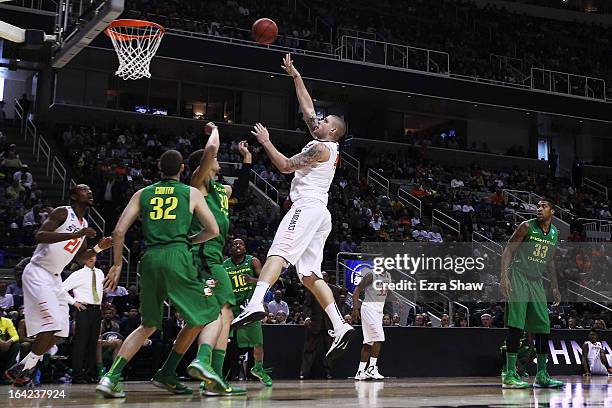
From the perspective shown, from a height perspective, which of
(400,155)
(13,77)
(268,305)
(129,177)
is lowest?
(268,305)

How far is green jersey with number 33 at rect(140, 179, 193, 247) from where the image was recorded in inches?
252

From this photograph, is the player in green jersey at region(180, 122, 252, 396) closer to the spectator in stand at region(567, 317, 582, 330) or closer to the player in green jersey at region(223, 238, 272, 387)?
the player in green jersey at region(223, 238, 272, 387)

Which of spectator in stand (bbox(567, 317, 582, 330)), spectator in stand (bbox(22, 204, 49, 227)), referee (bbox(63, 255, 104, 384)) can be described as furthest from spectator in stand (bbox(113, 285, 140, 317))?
spectator in stand (bbox(567, 317, 582, 330))

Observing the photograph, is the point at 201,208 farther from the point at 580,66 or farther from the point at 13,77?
the point at 580,66

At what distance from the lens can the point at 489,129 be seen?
112 ft

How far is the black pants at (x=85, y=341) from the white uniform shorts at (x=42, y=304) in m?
3.22

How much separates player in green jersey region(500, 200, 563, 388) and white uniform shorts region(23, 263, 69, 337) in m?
4.88

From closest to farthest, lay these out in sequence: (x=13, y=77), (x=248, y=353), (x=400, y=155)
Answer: (x=248, y=353) → (x=13, y=77) → (x=400, y=155)

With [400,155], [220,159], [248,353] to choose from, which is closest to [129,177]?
[220,159]

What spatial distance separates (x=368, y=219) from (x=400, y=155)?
7809mm

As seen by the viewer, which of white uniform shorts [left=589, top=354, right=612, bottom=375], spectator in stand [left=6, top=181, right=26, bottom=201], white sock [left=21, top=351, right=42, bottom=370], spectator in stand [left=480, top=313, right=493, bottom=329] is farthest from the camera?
spectator in stand [left=6, top=181, right=26, bottom=201]

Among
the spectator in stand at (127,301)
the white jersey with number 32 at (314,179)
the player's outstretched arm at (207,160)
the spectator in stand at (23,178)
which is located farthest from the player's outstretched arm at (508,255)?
the spectator in stand at (23,178)

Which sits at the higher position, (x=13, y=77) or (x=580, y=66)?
(x=580, y=66)

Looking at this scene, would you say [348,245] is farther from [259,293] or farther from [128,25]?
[259,293]
